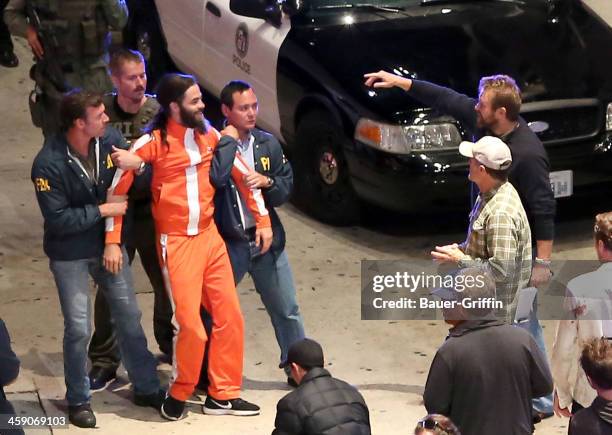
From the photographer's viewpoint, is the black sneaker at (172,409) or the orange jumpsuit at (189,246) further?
the black sneaker at (172,409)

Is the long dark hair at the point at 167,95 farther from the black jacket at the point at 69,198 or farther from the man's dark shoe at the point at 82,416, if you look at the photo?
the man's dark shoe at the point at 82,416

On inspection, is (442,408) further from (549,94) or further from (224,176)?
(549,94)

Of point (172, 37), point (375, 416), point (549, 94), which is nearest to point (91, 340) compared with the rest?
point (375, 416)

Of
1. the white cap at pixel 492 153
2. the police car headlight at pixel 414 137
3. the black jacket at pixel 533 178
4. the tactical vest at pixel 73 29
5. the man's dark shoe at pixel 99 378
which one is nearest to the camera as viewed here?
the white cap at pixel 492 153

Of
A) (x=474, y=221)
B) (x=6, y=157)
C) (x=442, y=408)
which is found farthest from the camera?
(x=6, y=157)

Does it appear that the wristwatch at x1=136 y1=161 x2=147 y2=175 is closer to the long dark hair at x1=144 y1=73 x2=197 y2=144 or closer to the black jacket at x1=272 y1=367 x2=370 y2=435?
the long dark hair at x1=144 y1=73 x2=197 y2=144

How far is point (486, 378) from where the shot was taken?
5.97 m

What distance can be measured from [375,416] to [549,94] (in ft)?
10.1

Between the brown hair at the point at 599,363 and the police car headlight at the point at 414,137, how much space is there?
13.2ft

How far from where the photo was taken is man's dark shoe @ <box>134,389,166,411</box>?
311 inches

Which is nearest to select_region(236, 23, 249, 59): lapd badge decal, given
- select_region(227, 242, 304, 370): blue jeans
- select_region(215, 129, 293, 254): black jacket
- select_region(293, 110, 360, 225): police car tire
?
select_region(293, 110, 360, 225): police car tire

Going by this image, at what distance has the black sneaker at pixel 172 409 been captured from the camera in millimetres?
7758

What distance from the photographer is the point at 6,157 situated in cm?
1177

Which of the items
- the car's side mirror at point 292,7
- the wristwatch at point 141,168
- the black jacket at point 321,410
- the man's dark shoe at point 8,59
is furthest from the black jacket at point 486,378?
the man's dark shoe at point 8,59
